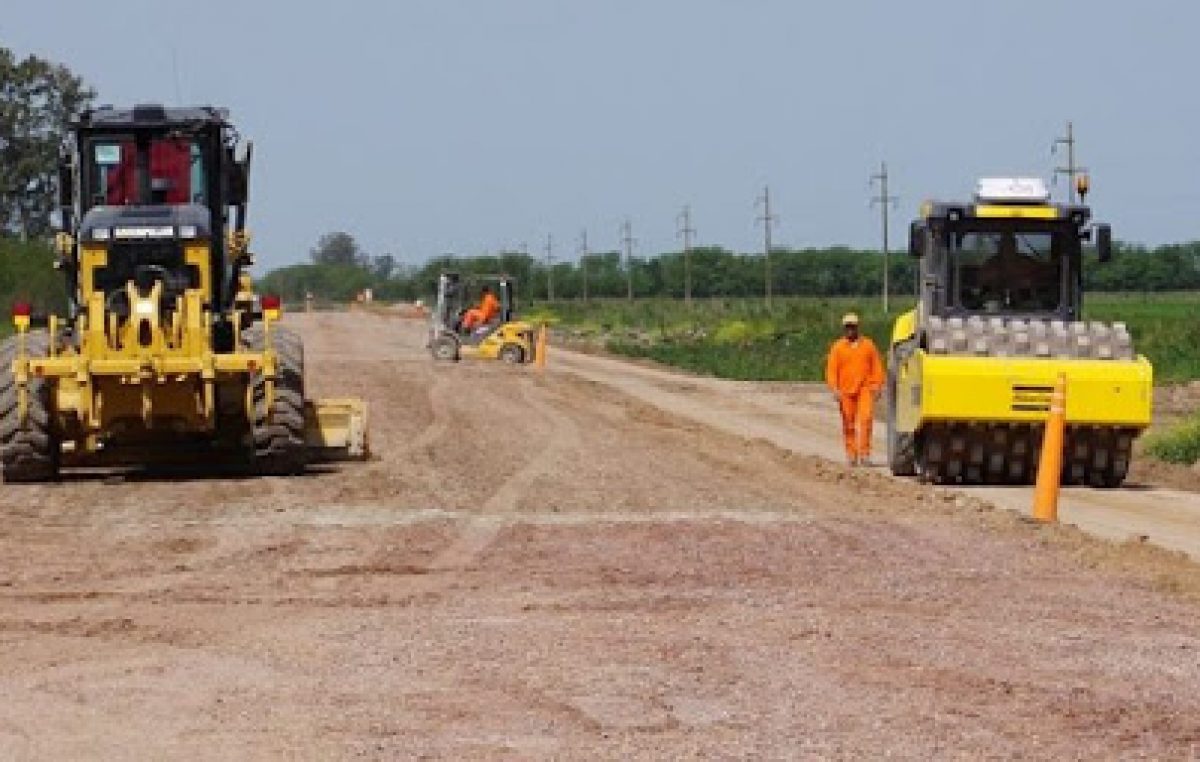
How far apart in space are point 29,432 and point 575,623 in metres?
10.2

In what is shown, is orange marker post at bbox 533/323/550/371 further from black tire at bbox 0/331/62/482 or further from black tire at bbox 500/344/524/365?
black tire at bbox 0/331/62/482

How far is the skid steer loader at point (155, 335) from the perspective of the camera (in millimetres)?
20188

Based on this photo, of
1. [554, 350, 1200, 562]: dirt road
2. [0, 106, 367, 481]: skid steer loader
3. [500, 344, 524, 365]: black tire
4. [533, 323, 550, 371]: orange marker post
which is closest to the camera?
[554, 350, 1200, 562]: dirt road

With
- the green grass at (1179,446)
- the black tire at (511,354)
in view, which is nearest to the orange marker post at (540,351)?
the black tire at (511,354)

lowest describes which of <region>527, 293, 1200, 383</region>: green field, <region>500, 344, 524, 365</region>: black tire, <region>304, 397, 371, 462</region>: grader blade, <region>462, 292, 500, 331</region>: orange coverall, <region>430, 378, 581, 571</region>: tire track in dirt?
<region>527, 293, 1200, 383</region>: green field

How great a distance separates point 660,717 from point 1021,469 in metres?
13.1

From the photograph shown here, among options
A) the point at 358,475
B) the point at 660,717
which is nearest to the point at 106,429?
the point at 358,475

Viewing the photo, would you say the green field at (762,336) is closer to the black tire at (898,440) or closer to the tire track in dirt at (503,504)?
the black tire at (898,440)

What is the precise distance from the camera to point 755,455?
24.5 m

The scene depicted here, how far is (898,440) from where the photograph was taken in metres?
22.4

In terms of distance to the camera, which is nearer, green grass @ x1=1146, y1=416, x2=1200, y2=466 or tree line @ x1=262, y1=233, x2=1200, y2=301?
green grass @ x1=1146, y1=416, x2=1200, y2=466

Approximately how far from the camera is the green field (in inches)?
2083

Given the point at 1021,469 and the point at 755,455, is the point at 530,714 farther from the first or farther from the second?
the point at 755,455

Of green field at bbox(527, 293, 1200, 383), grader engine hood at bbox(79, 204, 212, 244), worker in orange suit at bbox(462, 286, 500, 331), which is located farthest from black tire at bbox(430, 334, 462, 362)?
grader engine hood at bbox(79, 204, 212, 244)
